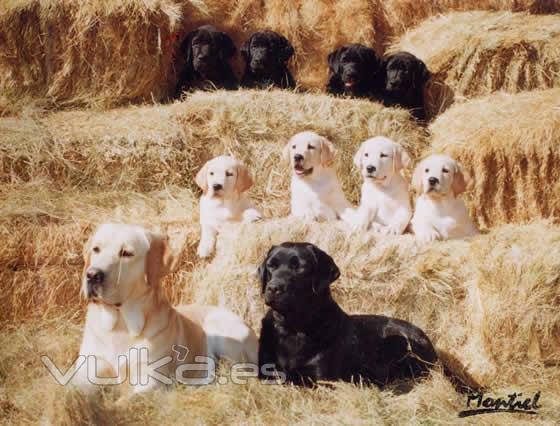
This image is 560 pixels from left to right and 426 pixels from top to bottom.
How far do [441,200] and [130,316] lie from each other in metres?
2.37

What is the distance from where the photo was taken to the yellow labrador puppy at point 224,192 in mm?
5719

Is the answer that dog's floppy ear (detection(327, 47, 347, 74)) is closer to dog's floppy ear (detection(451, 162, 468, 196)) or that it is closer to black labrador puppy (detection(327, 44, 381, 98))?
black labrador puppy (detection(327, 44, 381, 98))

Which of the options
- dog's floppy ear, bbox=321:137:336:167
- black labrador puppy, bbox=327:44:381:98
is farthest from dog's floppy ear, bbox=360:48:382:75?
dog's floppy ear, bbox=321:137:336:167

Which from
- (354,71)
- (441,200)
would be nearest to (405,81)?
(354,71)

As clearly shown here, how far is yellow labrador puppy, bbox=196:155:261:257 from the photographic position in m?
5.72

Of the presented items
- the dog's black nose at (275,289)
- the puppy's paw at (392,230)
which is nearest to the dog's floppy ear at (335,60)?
the puppy's paw at (392,230)

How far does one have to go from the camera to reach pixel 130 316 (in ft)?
13.4

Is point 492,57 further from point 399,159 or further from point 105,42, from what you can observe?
point 105,42

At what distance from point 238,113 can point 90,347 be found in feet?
9.60

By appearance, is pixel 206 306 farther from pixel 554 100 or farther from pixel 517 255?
pixel 554 100

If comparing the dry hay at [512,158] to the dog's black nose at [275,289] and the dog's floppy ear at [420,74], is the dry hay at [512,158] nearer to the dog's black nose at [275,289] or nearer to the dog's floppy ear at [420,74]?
the dog's floppy ear at [420,74]

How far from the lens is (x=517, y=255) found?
4.73 m

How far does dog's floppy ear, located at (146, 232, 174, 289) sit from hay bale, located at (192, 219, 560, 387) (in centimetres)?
99

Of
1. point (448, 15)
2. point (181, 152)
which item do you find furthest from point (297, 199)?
point (448, 15)
